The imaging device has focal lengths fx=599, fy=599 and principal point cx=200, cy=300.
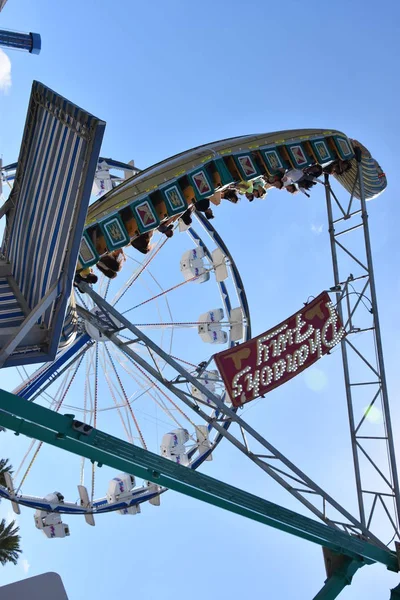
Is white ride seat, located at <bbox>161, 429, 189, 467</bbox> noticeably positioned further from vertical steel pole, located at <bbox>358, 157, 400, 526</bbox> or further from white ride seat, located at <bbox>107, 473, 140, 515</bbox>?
vertical steel pole, located at <bbox>358, 157, 400, 526</bbox>

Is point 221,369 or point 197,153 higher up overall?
point 197,153

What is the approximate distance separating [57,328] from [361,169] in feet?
35.9

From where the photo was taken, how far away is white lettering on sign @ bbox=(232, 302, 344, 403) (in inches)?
365

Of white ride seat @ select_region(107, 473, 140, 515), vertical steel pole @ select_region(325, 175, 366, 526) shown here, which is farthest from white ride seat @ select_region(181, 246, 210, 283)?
white ride seat @ select_region(107, 473, 140, 515)

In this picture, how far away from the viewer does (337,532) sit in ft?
29.3

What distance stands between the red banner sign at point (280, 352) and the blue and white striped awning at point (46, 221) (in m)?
3.30

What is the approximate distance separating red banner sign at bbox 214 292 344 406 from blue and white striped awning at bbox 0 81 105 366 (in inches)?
130

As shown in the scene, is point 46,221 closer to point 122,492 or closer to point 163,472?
point 163,472

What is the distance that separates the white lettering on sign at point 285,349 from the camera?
928 cm

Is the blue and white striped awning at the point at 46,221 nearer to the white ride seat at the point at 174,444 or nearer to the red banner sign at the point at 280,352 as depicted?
the red banner sign at the point at 280,352

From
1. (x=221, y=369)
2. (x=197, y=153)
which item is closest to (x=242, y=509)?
(x=221, y=369)

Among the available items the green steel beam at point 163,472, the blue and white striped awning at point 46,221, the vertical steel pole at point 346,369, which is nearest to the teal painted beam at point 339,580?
the green steel beam at point 163,472

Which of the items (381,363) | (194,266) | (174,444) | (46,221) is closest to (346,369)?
(381,363)

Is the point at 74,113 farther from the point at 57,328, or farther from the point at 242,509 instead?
the point at 242,509
